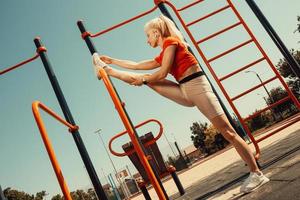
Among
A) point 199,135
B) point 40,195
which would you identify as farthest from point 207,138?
point 40,195

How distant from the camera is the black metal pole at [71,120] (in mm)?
2885

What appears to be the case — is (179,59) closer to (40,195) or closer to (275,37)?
(275,37)

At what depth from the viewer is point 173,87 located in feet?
7.12

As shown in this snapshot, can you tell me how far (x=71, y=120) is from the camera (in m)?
3.11

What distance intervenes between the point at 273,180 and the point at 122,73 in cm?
140

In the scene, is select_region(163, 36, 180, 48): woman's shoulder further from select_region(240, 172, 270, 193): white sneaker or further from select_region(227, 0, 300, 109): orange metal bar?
select_region(227, 0, 300, 109): orange metal bar

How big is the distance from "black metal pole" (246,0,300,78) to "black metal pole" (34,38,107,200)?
268 centimetres

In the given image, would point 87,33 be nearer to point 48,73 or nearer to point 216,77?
point 48,73

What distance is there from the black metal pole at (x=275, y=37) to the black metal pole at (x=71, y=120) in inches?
105

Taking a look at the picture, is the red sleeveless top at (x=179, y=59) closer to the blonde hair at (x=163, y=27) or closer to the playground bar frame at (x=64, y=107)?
the blonde hair at (x=163, y=27)

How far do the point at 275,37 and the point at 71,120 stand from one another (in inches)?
108

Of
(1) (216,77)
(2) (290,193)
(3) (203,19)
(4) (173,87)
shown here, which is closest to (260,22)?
(3) (203,19)

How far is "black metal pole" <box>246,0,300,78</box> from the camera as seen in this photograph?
10.8 ft

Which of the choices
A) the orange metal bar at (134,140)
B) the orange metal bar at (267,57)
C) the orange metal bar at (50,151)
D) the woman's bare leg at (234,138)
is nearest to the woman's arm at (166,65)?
the orange metal bar at (134,140)
